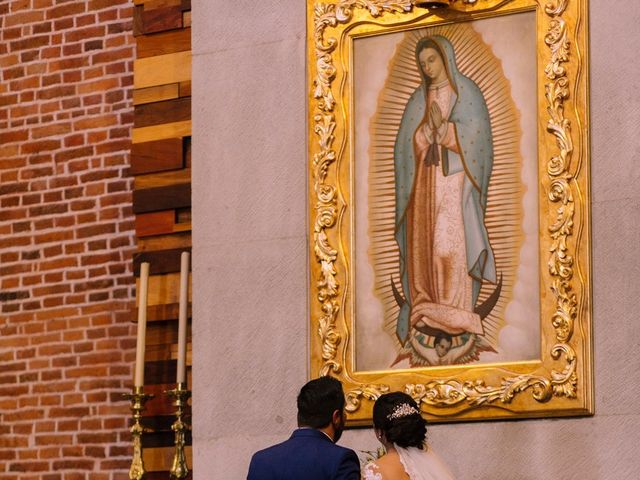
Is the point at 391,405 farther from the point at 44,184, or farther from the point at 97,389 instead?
the point at 44,184

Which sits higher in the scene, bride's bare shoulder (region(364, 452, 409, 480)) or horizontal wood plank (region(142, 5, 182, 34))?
horizontal wood plank (region(142, 5, 182, 34))

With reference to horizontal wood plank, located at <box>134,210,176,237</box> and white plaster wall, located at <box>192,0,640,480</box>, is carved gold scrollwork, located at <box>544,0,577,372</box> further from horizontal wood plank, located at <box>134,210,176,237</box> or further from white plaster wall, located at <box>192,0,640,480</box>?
horizontal wood plank, located at <box>134,210,176,237</box>

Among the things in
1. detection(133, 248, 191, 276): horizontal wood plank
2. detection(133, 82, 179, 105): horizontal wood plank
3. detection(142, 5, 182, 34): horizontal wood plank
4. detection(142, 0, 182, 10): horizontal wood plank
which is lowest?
detection(133, 248, 191, 276): horizontal wood plank

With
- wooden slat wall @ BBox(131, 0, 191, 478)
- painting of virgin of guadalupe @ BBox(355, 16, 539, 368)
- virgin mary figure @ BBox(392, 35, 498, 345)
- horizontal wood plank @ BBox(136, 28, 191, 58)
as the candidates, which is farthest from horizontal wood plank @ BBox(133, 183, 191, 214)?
virgin mary figure @ BBox(392, 35, 498, 345)

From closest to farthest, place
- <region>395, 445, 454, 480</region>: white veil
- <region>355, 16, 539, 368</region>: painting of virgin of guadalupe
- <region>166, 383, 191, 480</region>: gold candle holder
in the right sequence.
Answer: <region>395, 445, 454, 480</region>: white veil, <region>355, 16, 539, 368</region>: painting of virgin of guadalupe, <region>166, 383, 191, 480</region>: gold candle holder

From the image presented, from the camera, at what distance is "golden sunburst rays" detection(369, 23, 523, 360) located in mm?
6781

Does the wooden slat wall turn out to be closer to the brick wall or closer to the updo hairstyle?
the brick wall

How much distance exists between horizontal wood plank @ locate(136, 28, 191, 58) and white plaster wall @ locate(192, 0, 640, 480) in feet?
1.61

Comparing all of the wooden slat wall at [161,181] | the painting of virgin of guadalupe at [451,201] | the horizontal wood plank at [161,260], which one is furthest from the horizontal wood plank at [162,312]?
the painting of virgin of guadalupe at [451,201]

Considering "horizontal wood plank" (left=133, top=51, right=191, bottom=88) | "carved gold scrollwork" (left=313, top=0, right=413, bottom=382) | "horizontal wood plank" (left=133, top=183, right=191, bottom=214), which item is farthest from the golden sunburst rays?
"horizontal wood plank" (left=133, top=51, right=191, bottom=88)

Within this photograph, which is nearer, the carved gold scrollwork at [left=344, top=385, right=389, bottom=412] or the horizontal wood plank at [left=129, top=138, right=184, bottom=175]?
the carved gold scrollwork at [left=344, top=385, right=389, bottom=412]

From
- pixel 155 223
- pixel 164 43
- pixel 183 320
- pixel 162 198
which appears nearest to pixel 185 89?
pixel 164 43

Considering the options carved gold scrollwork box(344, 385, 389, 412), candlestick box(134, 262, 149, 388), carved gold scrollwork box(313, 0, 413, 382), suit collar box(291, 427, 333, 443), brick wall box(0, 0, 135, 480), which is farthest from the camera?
brick wall box(0, 0, 135, 480)

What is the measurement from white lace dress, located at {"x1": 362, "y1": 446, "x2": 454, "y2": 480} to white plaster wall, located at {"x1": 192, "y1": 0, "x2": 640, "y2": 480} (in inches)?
31.4
